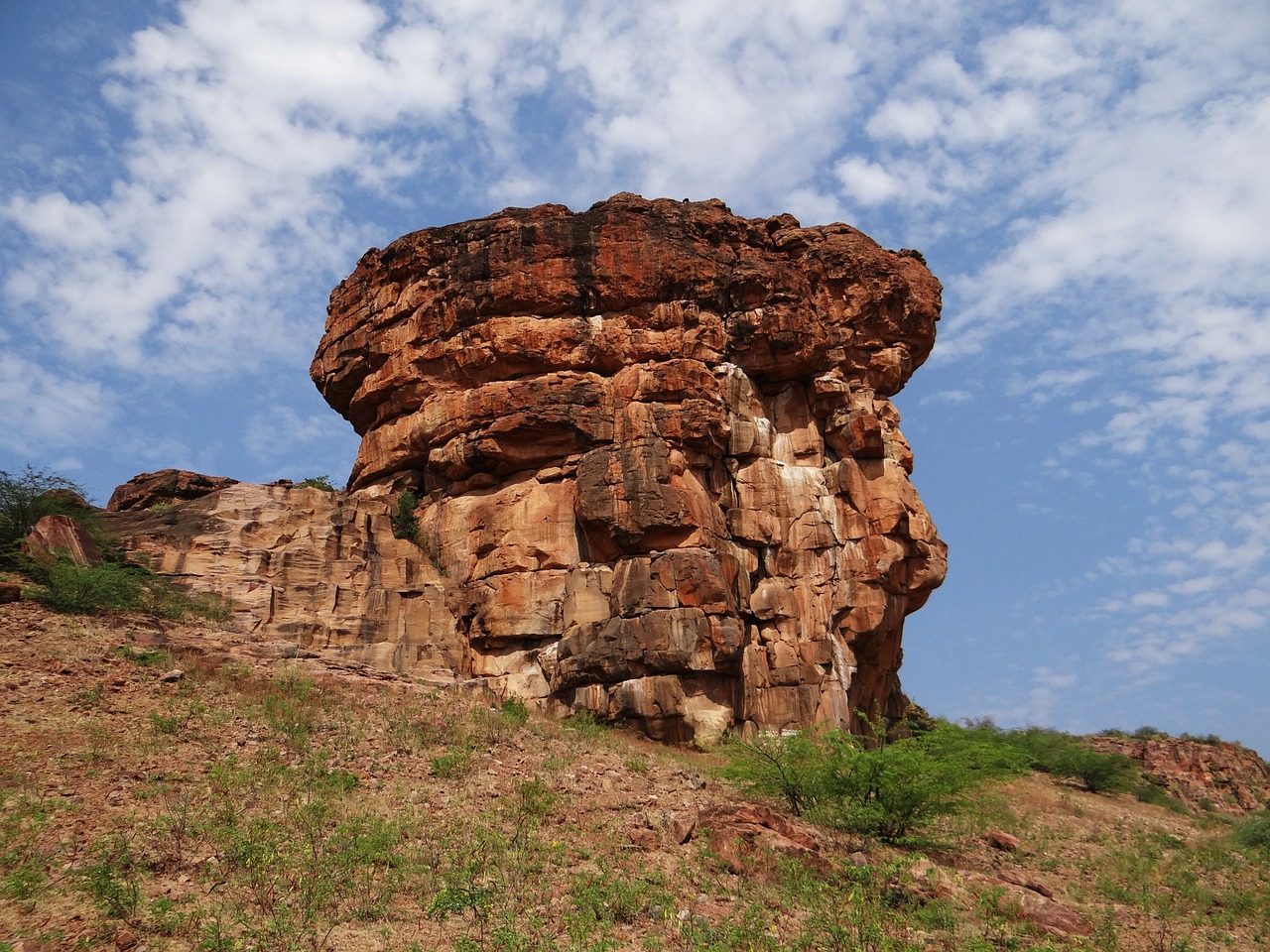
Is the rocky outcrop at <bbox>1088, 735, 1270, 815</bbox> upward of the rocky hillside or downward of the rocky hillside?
upward

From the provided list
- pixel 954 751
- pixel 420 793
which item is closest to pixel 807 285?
pixel 954 751

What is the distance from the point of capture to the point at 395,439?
3103 centimetres

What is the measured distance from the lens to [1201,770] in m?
42.7

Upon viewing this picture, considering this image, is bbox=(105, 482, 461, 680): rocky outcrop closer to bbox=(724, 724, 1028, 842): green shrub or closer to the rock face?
the rock face

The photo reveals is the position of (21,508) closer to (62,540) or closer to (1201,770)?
(62,540)

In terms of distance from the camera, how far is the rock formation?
82.9 ft

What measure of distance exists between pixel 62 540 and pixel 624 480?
13608 millimetres

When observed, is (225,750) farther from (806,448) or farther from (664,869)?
(806,448)

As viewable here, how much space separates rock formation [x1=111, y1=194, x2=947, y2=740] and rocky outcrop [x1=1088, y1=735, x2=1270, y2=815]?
62.1 ft

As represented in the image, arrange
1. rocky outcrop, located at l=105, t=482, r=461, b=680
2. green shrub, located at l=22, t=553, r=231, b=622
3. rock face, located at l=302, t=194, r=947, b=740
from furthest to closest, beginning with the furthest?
1. rock face, located at l=302, t=194, r=947, b=740
2. rocky outcrop, located at l=105, t=482, r=461, b=680
3. green shrub, located at l=22, t=553, r=231, b=622

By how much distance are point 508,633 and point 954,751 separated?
12560 mm

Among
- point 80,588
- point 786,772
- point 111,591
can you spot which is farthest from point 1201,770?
point 80,588

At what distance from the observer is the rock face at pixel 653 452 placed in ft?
83.4

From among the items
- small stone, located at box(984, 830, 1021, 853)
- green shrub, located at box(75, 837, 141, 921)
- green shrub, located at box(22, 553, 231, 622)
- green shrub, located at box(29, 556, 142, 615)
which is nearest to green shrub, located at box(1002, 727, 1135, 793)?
small stone, located at box(984, 830, 1021, 853)
